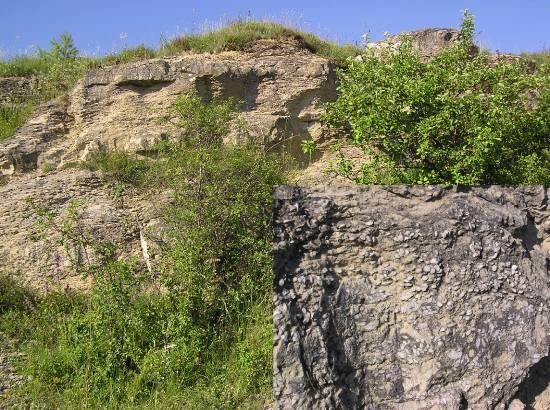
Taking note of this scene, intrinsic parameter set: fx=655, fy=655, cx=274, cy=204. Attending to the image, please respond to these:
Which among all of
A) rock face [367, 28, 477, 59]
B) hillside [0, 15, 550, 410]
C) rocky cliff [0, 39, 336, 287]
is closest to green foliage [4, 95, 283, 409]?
hillside [0, 15, 550, 410]

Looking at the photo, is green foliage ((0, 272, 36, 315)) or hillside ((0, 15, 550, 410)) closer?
hillside ((0, 15, 550, 410))

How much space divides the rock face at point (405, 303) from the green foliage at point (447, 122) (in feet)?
5.42

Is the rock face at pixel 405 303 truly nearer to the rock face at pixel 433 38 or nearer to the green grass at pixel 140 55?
the green grass at pixel 140 55

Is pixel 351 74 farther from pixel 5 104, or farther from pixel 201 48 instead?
pixel 5 104

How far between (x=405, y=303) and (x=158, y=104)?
5207mm

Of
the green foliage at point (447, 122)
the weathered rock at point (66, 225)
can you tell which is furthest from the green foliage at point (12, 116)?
the green foliage at point (447, 122)

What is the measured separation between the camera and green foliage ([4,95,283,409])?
5.21 metres

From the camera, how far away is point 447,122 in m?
6.12

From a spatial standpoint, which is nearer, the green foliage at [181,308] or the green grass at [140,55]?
the green foliage at [181,308]

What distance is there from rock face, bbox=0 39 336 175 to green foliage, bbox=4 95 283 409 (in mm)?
1314

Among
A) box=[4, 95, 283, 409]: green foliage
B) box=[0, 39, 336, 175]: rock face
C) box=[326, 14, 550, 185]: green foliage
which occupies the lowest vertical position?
box=[4, 95, 283, 409]: green foliage

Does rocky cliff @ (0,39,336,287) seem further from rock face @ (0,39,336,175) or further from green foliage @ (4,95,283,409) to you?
green foliage @ (4,95,283,409)

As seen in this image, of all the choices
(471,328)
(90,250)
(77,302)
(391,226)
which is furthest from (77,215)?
(471,328)

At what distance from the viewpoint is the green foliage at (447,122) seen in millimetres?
6102
